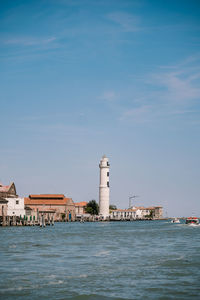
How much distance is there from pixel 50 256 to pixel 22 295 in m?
11.1

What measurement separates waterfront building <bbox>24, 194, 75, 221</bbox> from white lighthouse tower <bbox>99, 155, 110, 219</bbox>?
9116 mm

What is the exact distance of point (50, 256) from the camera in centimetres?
2647

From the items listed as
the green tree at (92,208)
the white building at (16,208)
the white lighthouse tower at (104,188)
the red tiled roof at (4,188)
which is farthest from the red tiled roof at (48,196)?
the white building at (16,208)

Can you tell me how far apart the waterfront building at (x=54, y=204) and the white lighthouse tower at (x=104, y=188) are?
9.12 meters

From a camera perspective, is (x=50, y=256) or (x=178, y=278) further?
(x=50, y=256)

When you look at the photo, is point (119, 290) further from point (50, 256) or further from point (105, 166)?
point (105, 166)

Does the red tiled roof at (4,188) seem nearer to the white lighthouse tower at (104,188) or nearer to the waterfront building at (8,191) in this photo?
the waterfront building at (8,191)

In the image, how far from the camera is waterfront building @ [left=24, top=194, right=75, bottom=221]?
129m

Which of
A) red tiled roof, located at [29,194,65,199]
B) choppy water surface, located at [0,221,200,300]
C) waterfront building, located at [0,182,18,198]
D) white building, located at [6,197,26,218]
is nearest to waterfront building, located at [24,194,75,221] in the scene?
red tiled roof, located at [29,194,65,199]

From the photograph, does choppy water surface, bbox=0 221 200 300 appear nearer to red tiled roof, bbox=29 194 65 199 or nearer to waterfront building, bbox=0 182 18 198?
waterfront building, bbox=0 182 18 198

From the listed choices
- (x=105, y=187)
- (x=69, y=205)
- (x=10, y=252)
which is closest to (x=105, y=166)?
(x=105, y=187)

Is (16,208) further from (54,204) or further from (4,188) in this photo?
(54,204)

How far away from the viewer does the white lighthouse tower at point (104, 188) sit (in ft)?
418

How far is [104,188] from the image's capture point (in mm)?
126875
